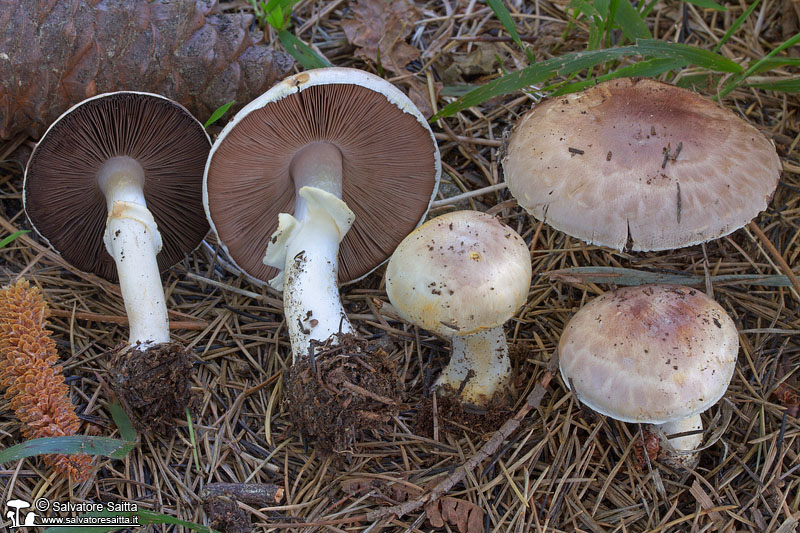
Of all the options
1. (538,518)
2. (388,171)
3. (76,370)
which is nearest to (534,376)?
(538,518)

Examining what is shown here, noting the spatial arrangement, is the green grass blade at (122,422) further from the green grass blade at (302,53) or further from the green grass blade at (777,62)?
the green grass blade at (777,62)

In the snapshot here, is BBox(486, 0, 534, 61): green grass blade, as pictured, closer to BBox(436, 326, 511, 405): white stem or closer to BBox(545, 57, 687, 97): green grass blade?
BBox(545, 57, 687, 97): green grass blade

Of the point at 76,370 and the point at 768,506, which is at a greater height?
the point at 76,370

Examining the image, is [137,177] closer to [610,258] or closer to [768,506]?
[610,258]

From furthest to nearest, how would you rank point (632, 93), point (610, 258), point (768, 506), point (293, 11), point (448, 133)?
point (293, 11) → point (448, 133) → point (610, 258) → point (632, 93) → point (768, 506)

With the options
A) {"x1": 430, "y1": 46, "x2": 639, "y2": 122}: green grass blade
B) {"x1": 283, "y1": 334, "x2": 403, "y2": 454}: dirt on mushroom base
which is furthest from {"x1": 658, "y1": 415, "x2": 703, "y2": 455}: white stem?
{"x1": 430, "y1": 46, "x2": 639, "y2": 122}: green grass blade

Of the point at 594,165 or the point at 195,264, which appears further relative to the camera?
the point at 195,264
